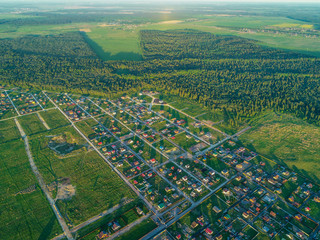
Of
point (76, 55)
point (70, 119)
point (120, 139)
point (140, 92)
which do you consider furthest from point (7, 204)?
point (76, 55)

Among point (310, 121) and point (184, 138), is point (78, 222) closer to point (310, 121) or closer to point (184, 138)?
point (184, 138)

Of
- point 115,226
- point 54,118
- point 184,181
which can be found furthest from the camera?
point 54,118

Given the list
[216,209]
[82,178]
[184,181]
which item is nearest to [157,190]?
[184,181]

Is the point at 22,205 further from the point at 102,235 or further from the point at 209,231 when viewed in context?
the point at 209,231

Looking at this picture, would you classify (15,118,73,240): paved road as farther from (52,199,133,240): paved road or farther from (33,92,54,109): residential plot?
(33,92,54,109): residential plot

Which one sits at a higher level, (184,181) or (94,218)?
(184,181)

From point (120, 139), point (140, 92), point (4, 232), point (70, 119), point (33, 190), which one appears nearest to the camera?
point (4, 232)

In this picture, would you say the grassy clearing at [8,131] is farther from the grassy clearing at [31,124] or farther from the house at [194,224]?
the house at [194,224]
